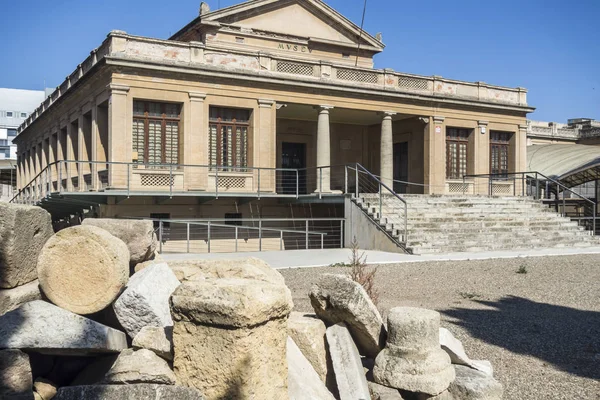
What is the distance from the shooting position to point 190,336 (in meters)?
4.43

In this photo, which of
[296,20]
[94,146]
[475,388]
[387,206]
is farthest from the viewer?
[296,20]

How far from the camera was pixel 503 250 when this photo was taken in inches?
736

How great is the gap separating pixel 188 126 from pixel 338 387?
17.2 metres

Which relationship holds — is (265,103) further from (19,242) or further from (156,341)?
(156,341)

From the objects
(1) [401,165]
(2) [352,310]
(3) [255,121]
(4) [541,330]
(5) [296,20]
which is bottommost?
(4) [541,330]

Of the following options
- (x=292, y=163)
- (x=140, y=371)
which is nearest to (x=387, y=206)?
(x=292, y=163)

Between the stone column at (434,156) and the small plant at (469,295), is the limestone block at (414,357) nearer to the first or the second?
the small plant at (469,295)

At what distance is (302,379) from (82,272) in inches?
83.9

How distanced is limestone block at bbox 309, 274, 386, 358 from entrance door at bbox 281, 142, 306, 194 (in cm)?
2037

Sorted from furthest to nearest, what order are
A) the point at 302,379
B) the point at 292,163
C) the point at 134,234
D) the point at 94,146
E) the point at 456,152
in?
1. the point at 292,163
2. the point at 456,152
3. the point at 94,146
4. the point at 134,234
5. the point at 302,379

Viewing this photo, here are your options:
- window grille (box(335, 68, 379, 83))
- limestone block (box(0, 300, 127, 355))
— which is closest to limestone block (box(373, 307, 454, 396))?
limestone block (box(0, 300, 127, 355))

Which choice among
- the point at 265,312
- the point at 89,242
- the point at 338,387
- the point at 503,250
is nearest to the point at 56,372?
the point at 89,242

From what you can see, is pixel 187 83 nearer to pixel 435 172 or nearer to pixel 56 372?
pixel 435 172

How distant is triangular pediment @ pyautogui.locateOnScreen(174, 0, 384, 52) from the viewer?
84.7 feet
